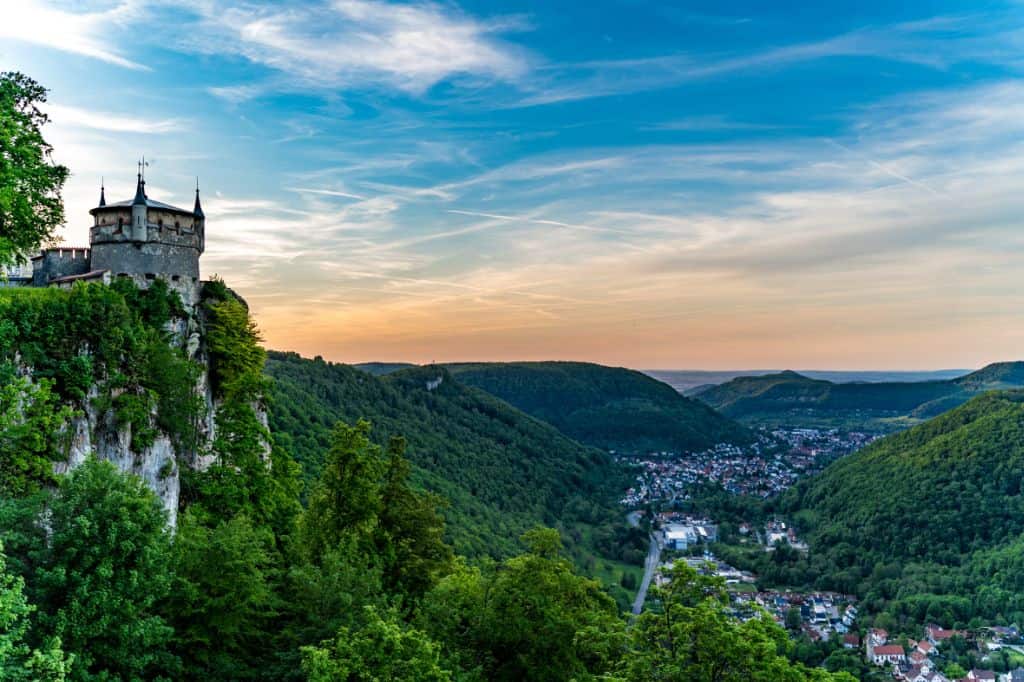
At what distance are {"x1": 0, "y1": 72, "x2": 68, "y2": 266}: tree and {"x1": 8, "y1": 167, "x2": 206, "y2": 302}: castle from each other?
8.74 ft

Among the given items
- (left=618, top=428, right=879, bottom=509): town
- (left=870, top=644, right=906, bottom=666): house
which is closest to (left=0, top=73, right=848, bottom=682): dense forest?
(left=870, top=644, right=906, bottom=666): house

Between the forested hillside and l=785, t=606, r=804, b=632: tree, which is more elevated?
the forested hillside

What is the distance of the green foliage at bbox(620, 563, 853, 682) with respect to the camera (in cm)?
1316

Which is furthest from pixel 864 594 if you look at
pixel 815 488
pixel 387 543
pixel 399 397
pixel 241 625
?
pixel 241 625

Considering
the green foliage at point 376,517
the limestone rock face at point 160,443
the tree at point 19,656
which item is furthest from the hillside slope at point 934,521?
the tree at point 19,656

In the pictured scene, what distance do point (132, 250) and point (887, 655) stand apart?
65.6 metres

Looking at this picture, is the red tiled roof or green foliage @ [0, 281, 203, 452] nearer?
green foliage @ [0, 281, 203, 452]

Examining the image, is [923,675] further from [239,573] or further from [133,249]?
[133,249]

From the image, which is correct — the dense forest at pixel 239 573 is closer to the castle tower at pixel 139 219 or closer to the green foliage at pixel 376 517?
the green foliage at pixel 376 517

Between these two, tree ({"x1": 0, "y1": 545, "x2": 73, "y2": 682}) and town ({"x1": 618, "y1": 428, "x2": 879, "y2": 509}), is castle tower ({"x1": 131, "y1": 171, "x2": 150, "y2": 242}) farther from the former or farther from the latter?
town ({"x1": 618, "y1": 428, "x2": 879, "y2": 509})

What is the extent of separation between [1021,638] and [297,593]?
73.1 meters

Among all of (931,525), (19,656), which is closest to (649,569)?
(931,525)

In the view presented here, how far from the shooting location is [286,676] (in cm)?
1608

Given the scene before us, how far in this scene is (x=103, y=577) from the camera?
552 inches
